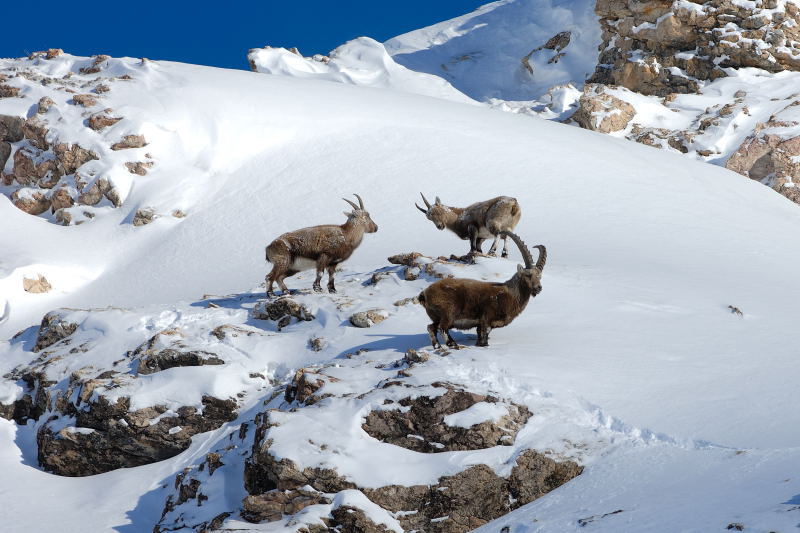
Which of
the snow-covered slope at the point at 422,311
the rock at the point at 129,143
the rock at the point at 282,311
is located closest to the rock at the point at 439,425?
the snow-covered slope at the point at 422,311

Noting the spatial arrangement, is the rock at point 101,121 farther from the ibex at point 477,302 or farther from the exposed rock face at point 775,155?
the exposed rock face at point 775,155

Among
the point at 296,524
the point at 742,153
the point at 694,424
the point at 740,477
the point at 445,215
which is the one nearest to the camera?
the point at 740,477

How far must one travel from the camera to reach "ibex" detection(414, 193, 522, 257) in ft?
46.2

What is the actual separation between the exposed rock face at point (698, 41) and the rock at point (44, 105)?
29238mm

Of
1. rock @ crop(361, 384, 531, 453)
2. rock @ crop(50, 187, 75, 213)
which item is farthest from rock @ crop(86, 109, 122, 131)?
rock @ crop(361, 384, 531, 453)

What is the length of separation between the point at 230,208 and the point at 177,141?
15.5ft

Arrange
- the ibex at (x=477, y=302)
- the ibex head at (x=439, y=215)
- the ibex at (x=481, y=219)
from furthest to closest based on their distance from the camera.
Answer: the ibex head at (x=439, y=215) < the ibex at (x=481, y=219) < the ibex at (x=477, y=302)

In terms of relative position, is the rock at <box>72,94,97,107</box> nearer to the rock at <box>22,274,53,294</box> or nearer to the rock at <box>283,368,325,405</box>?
the rock at <box>22,274,53,294</box>

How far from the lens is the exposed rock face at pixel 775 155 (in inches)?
1217

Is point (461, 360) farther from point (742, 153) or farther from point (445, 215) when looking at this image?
point (742, 153)

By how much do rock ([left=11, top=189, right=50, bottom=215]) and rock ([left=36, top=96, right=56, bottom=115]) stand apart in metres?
3.45

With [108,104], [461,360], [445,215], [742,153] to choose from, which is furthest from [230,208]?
[742,153]

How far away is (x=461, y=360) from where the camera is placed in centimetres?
906

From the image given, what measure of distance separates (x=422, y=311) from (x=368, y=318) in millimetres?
859
